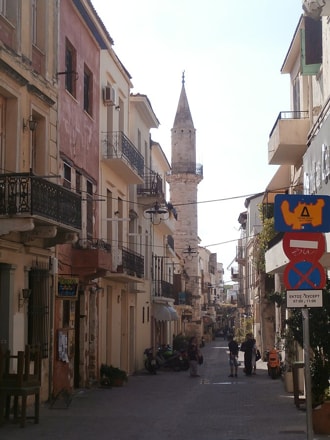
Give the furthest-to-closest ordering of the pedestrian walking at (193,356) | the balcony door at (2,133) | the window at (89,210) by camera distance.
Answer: the pedestrian walking at (193,356) → the window at (89,210) → the balcony door at (2,133)

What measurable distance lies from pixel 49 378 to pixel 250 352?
13268mm

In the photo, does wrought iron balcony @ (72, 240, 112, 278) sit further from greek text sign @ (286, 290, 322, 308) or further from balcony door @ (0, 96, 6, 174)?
greek text sign @ (286, 290, 322, 308)

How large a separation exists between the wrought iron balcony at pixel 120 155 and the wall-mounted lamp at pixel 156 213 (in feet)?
17.4

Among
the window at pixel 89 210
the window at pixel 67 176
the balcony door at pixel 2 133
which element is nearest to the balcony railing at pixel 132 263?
the window at pixel 89 210

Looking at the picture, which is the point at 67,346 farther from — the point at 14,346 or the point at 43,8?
the point at 43,8

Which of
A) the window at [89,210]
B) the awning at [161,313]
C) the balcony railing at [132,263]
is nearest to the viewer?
the window at [89,210]

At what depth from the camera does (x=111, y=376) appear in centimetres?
2422

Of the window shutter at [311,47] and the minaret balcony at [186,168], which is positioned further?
the minaret balcony at [186,168]

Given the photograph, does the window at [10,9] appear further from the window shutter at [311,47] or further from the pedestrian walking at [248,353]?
the pedestrian walking at [248,353]

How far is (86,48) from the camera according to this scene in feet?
76.3

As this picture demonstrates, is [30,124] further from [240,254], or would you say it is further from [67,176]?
[240,254]

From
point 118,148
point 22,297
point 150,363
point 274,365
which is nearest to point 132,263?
point 118,148

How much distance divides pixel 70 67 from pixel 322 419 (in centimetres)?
1284

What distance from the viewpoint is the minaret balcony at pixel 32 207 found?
14.8 meters
